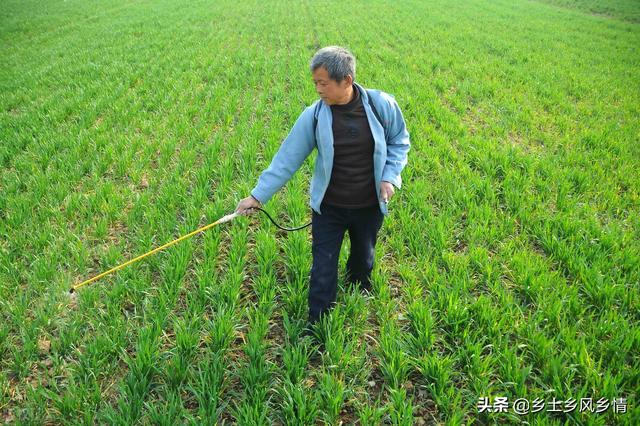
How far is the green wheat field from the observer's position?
2031mm

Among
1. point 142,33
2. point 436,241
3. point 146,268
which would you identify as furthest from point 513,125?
point 142,33

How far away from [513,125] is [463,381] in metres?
4.56

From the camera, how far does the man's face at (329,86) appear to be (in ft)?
6.39

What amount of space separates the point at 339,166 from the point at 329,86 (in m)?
0.45

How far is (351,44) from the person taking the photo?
11.9 metres

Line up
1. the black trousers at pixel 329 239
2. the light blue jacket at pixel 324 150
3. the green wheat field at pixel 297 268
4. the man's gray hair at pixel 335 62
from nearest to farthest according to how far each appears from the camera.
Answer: the man's gray hair at pixel 335 62 → the green wheat field at pixel 297 268 → the light blue jacket at pixel 324 150 → the black trousers at pixel 329 239

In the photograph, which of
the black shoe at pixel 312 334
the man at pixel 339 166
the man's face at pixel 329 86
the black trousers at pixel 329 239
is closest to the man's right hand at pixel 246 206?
the man at pixel 339 166

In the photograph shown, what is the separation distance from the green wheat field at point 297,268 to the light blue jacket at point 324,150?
79cm

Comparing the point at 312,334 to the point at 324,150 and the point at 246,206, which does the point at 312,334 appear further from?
the point at 324,150

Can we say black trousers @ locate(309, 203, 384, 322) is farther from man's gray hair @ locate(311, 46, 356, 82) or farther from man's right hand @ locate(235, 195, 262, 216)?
man's gray hair @ locate(311, 46, 356, 82)

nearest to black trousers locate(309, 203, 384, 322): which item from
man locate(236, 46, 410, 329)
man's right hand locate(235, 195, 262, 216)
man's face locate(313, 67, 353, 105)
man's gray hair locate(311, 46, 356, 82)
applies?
man locate(236, 46, 410, 329)

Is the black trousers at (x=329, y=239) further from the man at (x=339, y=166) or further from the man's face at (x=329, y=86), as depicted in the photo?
the man's face at (x=329, y=86)

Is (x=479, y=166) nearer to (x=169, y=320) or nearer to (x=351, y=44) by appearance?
(x=169, y=320)

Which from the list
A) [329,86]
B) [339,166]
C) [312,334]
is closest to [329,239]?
[339,166]
